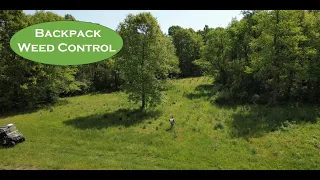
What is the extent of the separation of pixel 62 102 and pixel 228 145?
33.5 metres

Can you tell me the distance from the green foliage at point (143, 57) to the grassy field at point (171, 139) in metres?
2.76

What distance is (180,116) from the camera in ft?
110

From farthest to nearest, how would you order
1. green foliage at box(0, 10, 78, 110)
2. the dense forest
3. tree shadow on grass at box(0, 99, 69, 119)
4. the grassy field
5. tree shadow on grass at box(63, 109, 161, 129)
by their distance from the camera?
green foliage at box(0, 10, 78, 110)
tree shadow on grass at box(0, 99, 69, 119)
the dense forest
tree shadow on grass at box(63, 109, 161, 129)
the grassy field

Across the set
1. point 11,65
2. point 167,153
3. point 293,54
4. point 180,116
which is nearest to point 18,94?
point 11,65

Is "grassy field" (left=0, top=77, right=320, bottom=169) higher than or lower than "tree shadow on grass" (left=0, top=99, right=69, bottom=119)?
lower

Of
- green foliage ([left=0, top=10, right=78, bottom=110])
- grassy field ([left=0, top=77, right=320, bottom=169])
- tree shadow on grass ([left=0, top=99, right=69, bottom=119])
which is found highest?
green foliage ([left=0, top=10, right=78, bottom=110])

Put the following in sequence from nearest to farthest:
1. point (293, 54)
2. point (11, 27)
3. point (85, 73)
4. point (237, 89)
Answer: point (293, 54), point (11, 27), point (237, 89), point (85, 73)

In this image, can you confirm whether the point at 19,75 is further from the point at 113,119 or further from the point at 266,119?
the point at 266,119

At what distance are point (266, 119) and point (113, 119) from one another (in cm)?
1818

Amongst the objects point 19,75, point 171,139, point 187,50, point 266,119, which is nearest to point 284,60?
point 266,119

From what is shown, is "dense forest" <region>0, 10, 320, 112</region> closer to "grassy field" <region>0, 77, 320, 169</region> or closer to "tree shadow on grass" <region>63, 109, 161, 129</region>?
"tree shadow on grass" <region>63, 109, 161, 129</region>

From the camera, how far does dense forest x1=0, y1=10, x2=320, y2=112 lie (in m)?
36.0

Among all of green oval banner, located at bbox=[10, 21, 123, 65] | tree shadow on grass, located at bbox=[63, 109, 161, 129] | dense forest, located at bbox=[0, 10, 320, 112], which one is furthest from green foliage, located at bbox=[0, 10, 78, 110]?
green oval banner, located at bbox=[10, 21, 123, 65]

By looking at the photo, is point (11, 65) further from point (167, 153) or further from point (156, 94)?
point (167, 153)
